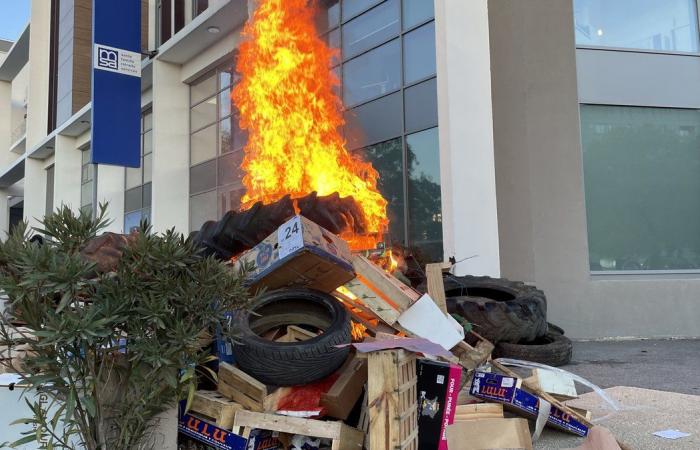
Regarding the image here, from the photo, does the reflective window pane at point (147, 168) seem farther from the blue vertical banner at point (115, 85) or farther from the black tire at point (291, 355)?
the black tire at point (291, 355)

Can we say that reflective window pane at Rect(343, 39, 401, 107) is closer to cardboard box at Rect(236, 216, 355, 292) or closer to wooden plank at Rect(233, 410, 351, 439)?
cardboard box at Rect(236, 216, 355, 292)

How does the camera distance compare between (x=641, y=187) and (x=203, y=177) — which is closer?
(x=641, y=187)

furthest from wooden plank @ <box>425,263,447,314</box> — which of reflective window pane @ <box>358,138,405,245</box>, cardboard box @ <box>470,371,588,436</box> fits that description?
reflective window pane @ <box>358,138,405,245</box>

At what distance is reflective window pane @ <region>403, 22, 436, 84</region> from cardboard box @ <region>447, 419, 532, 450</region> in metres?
7.69

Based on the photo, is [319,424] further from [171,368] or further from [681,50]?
[681,50]

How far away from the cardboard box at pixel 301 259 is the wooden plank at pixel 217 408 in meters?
0.85

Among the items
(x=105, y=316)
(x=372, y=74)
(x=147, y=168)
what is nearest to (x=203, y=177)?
(x=147, y=168)

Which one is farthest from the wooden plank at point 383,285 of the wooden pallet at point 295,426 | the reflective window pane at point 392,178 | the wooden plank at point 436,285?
the reflective window pane at point 392,178

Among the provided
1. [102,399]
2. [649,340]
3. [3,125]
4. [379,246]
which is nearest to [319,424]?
[102,399]

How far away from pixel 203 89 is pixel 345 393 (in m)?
16.4

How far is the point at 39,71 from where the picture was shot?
2922cm

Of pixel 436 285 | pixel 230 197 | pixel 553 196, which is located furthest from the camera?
pixel 230 197

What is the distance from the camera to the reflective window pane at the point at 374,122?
10.8 meters

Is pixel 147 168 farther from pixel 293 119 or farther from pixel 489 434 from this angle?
pixel 489 434
